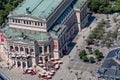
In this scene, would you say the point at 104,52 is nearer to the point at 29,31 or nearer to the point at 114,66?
the point at 29,31

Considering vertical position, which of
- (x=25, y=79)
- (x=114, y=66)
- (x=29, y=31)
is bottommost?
(x=25, y=79)

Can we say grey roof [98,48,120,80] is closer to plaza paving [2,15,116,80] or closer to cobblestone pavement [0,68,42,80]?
plaza paving [2,15,116,80]

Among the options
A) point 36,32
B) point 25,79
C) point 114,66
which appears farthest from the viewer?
point 36,32

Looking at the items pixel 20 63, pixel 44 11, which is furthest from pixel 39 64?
pixel 44 11

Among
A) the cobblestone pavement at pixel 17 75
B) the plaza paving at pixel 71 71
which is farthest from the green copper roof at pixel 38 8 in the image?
the cobblestone pavement at pixel 17 75

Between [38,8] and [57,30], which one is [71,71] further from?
[38,8]

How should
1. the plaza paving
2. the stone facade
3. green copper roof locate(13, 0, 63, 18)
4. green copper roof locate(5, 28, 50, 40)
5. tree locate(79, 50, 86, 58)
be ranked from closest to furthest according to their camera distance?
A: the plaza paving < the stone facade < green copper roof locate(5, 28, 50, 40) < tree locate(79, 50, 86, 58) < green copper roof locate(13, 0, 63, 18)

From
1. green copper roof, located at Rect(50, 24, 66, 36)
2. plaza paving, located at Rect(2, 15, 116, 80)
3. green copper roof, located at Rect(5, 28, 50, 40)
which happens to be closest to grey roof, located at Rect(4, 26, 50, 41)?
green copper roof, located at Rect(5, 28, 50, 40)
